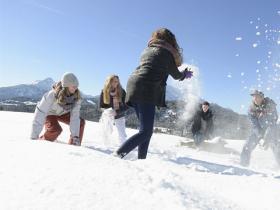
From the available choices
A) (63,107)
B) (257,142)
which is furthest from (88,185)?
(257,142)

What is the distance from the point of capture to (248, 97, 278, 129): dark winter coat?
10.9 metres

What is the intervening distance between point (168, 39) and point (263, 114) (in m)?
5.32

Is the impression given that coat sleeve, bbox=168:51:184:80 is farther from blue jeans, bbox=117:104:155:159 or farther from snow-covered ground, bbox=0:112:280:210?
snow-covered ground, bbox=0:112:280:210

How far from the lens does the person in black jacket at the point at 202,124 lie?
53.7 feet

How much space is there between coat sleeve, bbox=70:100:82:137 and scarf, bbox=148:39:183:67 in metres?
2.21

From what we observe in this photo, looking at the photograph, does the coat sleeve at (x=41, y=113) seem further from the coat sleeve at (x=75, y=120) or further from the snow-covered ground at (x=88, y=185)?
the snow-covered ground at (x=88, y=185)

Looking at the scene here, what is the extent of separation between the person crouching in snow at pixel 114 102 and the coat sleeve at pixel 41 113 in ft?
8.80

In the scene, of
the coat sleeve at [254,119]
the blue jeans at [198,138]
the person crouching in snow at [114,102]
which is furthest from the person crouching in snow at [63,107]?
the blue jeans at [198,138]

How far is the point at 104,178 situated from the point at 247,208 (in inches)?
58.8

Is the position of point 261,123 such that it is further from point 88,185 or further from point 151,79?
point 88,185

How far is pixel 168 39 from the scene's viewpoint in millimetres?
6727

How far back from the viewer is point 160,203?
10.8 ft

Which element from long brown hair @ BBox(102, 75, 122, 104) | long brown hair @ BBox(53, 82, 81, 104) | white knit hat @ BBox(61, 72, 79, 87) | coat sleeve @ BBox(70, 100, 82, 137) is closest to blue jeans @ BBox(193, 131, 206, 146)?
long brown hair @ BBox(102, 75, 122, 104)

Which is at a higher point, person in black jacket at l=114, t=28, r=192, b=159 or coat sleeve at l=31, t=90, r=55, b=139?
person in black jacket at l=114, t=28, r=192, b=159
